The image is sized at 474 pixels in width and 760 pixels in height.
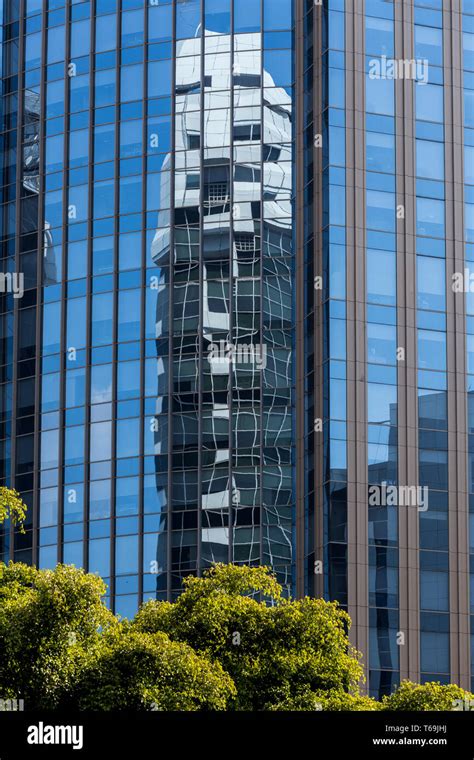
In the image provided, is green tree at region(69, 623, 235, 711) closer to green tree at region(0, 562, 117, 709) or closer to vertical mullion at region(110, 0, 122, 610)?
green tree at region(0, 562, 117, 709)

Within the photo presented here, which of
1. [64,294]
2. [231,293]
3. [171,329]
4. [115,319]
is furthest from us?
[64,294]

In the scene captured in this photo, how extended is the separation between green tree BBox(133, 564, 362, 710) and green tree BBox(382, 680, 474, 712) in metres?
1.77

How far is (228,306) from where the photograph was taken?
82.6 m

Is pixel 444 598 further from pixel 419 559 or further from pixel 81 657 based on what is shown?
pixel 81 657

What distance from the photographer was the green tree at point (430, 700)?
51.0m

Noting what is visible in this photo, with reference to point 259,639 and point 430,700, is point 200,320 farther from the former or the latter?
point 430,700

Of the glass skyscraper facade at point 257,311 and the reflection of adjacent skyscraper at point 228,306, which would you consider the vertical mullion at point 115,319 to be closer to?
the glass skyscraper facade at point 257,311

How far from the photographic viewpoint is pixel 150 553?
80.8 m

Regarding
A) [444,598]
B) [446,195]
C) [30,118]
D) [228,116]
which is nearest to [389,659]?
[444,598]

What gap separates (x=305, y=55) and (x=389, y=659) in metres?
32.5

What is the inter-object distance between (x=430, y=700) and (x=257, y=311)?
34650 mm

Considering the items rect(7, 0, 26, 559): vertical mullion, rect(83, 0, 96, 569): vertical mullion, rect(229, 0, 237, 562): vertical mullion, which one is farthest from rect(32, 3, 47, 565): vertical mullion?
rect(229, 0, 237, 562): vertical mullion

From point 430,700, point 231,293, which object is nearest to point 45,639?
point 430,700

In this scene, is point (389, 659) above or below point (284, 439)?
below
